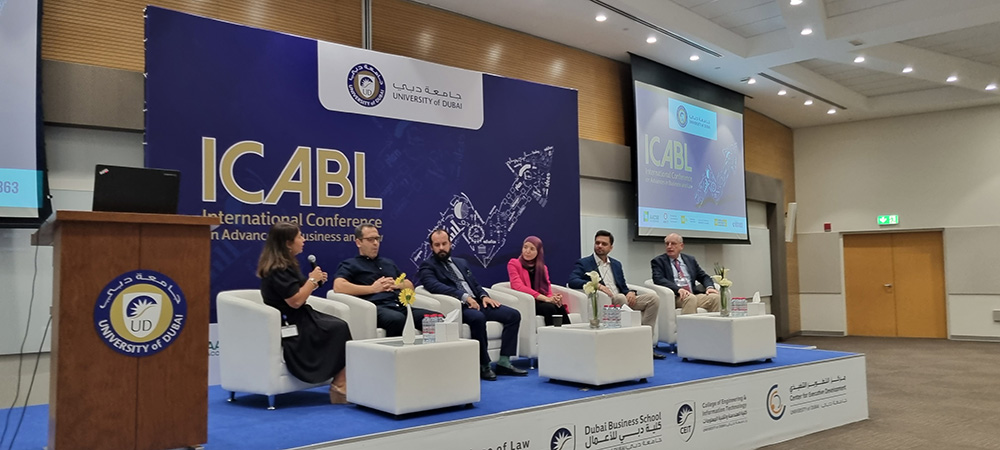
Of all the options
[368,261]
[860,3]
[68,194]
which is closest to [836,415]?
[368,261]

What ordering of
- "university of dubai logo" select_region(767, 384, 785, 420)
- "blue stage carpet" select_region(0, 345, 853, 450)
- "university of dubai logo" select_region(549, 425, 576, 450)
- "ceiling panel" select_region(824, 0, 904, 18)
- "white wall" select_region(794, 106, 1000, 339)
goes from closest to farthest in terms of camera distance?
"blue stage carpet" select_region(0, 345, 853, 450), "university of dubai logo" select_region(549, 425, 576, 450), "university of dubai logo" select_region(767, 384, 785, 420), "ceiling panel" select_region(824, 0, 904, 18), "white wall" select_region(794, 106, 1000, 339)

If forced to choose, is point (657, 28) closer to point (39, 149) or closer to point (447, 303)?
point (447, 303)

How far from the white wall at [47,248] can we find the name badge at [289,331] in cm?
161

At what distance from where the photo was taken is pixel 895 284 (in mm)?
11383

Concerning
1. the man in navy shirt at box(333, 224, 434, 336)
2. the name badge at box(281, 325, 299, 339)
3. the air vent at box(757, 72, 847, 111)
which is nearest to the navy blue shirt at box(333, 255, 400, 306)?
the man in navy shirt at box(333, 224, 434, 336)

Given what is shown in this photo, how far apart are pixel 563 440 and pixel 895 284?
32.6 feet

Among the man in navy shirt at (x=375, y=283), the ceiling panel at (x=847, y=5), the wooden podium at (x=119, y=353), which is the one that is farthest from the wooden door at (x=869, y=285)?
the wooden podium at (x=119, y=353)

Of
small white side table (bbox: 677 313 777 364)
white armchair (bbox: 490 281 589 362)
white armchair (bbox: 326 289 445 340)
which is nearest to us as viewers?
white armchair (bbox: 326 289 445 340)

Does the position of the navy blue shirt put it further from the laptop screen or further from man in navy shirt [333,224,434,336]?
the laptop screen

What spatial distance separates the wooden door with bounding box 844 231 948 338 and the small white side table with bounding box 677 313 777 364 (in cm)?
750

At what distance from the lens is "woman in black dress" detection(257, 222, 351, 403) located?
369cm

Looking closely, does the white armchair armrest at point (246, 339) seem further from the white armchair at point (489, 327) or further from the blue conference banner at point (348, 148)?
the white armchair at point (489, 327)

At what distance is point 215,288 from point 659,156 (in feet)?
17.5

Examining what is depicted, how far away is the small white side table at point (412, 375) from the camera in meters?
3.33
